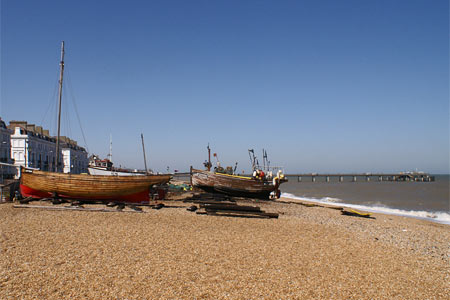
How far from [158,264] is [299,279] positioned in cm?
377

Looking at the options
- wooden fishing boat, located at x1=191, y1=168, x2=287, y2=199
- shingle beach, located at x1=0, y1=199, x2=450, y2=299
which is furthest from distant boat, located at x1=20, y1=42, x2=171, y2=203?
wooden fishing boat, located at x1=191, y1=168, x2=287, y2=199

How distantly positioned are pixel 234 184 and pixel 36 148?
184ft

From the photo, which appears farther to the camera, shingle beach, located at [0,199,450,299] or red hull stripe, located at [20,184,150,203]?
red hull stripe, located at [20,184,150,203]

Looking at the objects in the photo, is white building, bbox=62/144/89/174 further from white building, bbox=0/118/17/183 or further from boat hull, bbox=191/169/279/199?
boat hull, bbox=191/169/279/199

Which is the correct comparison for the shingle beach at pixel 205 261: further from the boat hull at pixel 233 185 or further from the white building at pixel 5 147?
the white building at pixel 5 147

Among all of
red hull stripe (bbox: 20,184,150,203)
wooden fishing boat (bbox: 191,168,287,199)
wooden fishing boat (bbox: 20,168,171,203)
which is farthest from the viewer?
wooden fishing boat (bbox: 191,168,287,199)

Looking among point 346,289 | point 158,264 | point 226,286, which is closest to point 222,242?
point 158,264

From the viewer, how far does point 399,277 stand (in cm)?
842

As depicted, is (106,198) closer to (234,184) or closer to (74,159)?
(234,184)

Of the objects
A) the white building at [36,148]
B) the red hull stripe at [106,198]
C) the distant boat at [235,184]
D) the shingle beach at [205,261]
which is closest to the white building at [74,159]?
the white building at [36,148]

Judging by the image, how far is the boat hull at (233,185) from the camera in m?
29.6

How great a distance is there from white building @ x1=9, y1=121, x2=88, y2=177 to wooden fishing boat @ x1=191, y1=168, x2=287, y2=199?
3563cm

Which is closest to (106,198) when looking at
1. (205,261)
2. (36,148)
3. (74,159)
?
(205,261)

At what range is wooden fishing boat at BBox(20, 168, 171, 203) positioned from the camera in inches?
784
